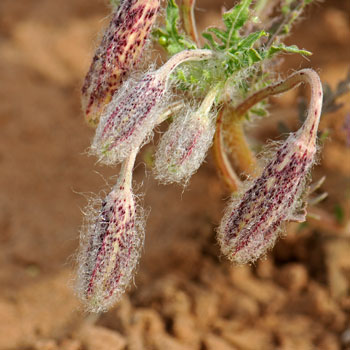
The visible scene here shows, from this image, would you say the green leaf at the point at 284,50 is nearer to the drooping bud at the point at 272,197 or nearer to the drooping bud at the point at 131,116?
the drooping bud at the point at 272,197

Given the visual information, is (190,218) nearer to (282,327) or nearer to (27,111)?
(282,327)

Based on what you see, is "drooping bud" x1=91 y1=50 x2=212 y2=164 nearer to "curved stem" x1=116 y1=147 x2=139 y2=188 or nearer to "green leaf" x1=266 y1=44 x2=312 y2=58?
"curved stem" x1=116 y1=147 x2=139 y2=188

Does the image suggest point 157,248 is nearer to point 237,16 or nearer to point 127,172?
point 127,172

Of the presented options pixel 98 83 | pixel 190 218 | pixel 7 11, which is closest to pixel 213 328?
pixel 190 218

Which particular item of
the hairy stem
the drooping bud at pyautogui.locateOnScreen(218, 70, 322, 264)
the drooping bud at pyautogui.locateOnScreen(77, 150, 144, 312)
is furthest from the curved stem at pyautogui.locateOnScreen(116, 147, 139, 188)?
the hairy stem

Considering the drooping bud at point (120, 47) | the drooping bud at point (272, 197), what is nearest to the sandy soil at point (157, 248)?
the drooping bud at point (120, 47)

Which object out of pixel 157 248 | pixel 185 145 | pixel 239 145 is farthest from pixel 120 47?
pixel 157 248
